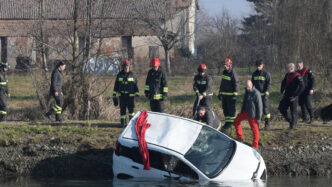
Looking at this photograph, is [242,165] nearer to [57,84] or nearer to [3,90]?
[57,84]

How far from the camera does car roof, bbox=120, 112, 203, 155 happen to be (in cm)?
962

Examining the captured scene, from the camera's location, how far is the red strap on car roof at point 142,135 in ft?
31.0

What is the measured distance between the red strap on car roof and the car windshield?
80 centimetres

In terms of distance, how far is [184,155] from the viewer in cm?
948

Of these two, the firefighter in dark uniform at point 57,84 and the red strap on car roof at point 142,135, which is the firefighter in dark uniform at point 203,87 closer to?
the red strap on car roof at point 142,135

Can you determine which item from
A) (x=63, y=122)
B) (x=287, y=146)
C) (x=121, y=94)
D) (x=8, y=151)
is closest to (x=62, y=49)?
(x=63, y=122)

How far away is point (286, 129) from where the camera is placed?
44.9ft

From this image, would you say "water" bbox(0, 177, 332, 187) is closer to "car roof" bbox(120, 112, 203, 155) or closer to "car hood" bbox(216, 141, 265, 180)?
"car hood" bbox(216, 141, 265, 180)

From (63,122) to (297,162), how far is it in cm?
704

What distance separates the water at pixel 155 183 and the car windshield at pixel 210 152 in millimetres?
353

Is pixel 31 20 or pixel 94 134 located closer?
pixel 94 134

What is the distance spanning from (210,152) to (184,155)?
0.70 meters

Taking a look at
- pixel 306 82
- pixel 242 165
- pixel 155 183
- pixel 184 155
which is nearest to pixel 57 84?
pixel 155 183

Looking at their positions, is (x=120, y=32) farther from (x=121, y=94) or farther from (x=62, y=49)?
(x=121, y=94)
